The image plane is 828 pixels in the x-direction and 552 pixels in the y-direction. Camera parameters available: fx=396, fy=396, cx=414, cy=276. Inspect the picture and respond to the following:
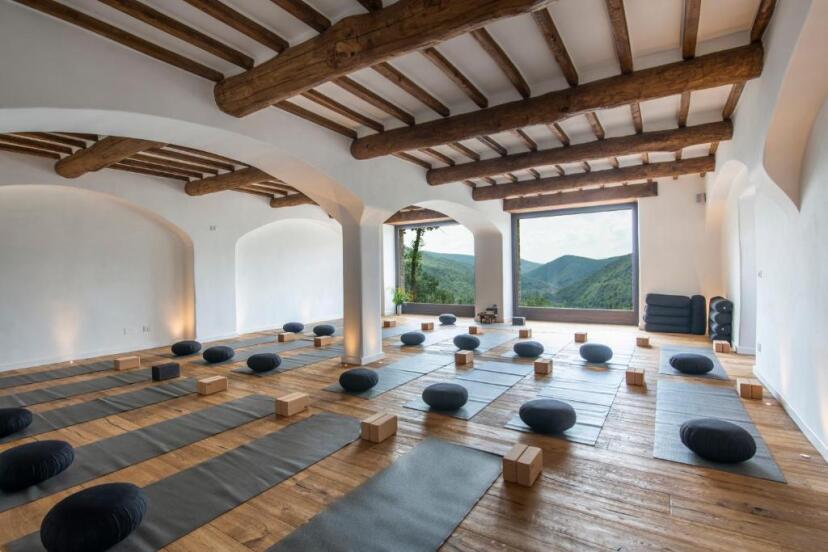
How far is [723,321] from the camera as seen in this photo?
6766 mm

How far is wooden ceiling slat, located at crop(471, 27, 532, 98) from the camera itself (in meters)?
3.02

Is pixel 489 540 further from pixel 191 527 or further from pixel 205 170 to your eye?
pixel 205 170

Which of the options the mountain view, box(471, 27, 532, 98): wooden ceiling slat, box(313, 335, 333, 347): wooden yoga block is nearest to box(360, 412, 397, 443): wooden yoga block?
box(471, 27, 532, 98): wooden ceiling slat

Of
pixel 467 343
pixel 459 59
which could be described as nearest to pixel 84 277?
pixel 467 343

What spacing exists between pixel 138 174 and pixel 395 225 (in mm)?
7140

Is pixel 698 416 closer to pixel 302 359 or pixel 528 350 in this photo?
pixel 528 350

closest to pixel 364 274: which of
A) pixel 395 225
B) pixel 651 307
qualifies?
pixel 651 307

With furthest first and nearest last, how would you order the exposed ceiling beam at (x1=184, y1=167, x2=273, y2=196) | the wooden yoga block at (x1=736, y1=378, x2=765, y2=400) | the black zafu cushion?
the exposed ceiling beam at (x1=184, y1=167, x2=273, y2=196) → the wooden yoga block at (x1=736, y1=378, x2=765, y2=400) → the black zafu cushion

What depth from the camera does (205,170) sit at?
6.66 metres

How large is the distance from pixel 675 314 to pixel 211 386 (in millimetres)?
8404

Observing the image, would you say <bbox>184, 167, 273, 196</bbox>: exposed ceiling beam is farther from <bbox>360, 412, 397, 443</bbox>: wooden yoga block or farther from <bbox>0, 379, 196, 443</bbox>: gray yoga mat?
Result: <bbox>360, 412, 397, 443</bbox>: wooden yoga block

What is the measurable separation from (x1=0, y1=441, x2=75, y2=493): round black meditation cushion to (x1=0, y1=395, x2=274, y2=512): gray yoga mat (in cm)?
5

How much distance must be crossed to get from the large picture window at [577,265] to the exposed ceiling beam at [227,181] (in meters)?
6.68

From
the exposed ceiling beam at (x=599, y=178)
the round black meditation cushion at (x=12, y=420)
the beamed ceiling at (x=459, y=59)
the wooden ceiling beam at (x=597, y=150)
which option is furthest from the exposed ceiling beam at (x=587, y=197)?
the round black meditation cushion at (x=12, y=420)
